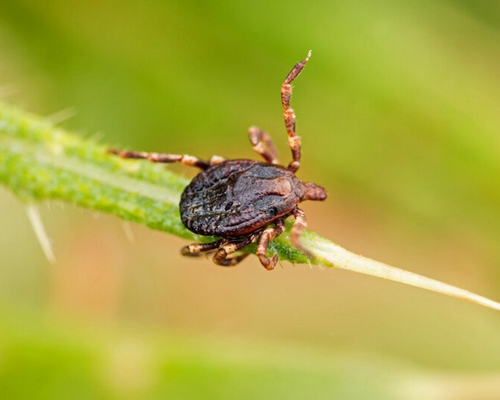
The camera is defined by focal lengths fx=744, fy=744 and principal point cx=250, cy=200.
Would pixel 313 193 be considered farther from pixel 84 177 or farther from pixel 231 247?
pixel 84 177

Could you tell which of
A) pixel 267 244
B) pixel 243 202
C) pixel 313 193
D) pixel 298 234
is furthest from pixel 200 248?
pixel 298 234

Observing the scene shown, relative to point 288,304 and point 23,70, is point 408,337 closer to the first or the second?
point 288,304

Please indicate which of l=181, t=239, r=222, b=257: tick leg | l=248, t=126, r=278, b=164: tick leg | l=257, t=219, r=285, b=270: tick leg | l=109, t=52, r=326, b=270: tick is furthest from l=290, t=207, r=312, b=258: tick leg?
l=248, t=126, r=278, b=164: tick leg

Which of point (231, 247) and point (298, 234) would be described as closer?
point (298, 234)

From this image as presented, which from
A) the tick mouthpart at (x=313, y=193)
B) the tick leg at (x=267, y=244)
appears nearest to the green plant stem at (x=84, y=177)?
the tick leg at (x=267, y=244)

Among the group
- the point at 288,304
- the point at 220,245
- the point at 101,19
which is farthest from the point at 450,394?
the point at 101,19

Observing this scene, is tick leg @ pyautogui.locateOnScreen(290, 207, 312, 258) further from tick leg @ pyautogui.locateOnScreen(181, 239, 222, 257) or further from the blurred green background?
the blurred green background

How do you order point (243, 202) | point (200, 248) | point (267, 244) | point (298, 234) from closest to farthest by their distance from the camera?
point (298, 234) < point (267, 244) < point (243, 202) < point (200, 248)
